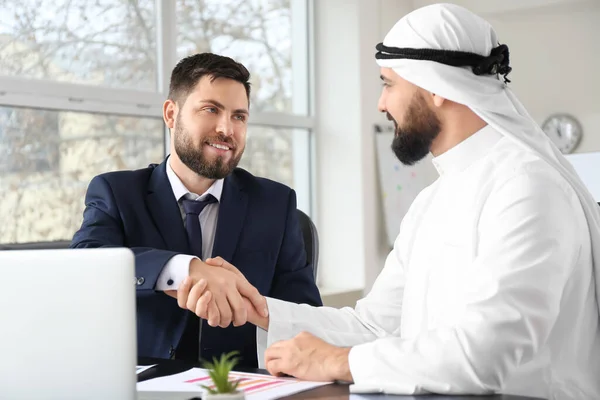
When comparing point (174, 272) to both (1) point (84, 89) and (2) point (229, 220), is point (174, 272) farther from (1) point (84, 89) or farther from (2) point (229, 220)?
(1) point (84, 89)

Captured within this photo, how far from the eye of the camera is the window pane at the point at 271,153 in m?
5.40

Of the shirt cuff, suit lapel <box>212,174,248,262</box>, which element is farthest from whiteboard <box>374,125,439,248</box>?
the shirt cuff

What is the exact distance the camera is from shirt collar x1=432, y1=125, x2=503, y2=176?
1.95 metres

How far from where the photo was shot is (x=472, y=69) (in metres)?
1.94

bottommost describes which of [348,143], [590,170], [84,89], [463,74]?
[590,170]

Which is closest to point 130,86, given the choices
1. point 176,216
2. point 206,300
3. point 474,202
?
point 176,216

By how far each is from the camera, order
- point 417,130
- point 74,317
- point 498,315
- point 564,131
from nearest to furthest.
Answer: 1. point 74,317
2. point 498,315
3. point 417,130
4. point 564,131

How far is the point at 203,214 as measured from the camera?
8.86ft

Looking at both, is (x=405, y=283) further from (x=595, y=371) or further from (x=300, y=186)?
(x=300, y=186)

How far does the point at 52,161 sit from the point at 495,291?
3.16 m

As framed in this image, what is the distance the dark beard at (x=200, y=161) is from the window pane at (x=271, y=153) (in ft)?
8.32

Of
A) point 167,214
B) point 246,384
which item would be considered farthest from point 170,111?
point 246,384

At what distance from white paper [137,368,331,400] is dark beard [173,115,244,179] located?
1.01m

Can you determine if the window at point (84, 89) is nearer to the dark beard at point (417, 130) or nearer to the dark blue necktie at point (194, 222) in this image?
the dark blue necktie at point (194, 222)
